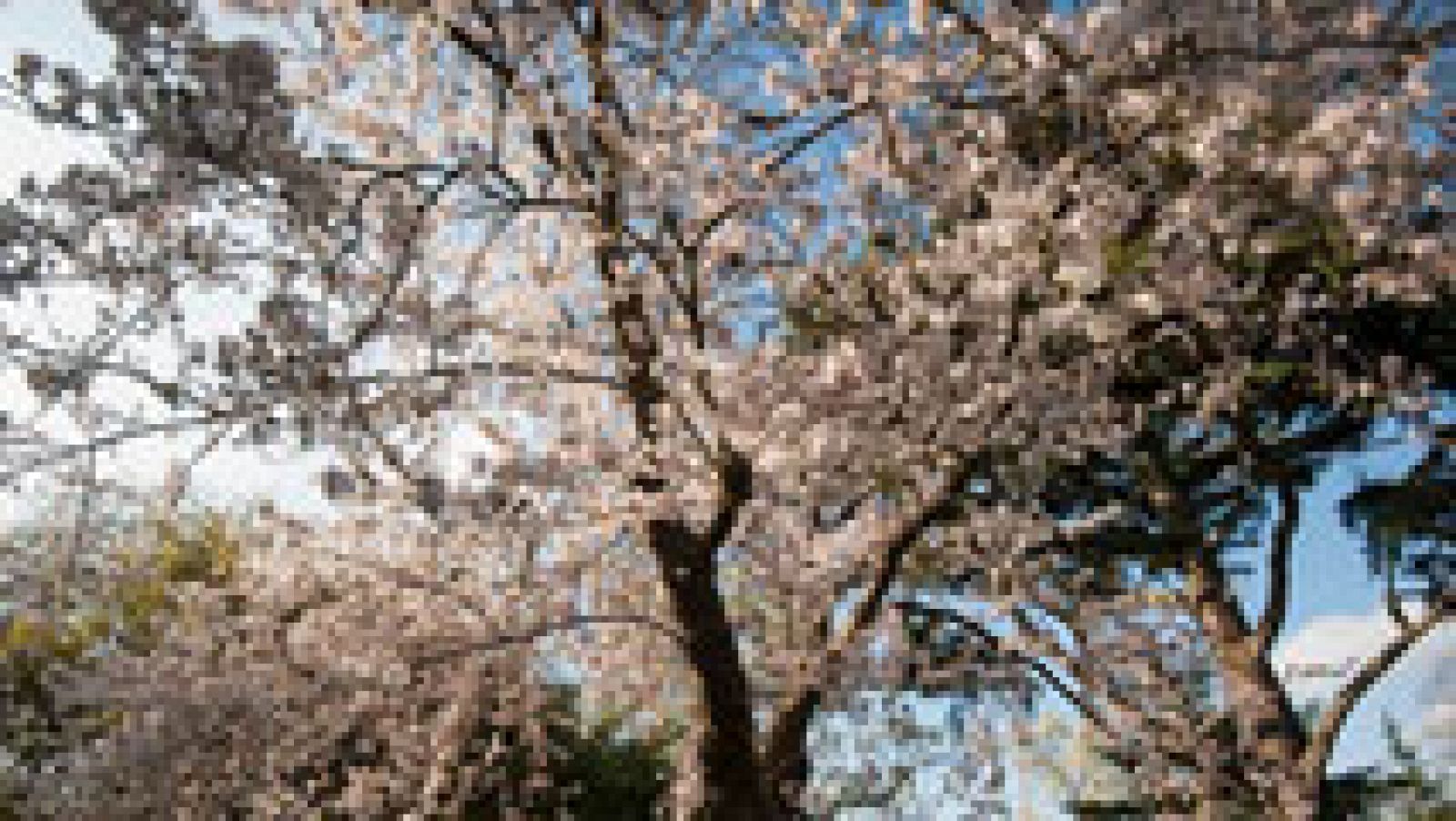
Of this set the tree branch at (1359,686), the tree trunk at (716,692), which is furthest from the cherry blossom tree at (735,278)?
the tree branch at (1359,686)

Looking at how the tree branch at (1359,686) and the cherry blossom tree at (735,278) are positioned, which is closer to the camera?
the cherry blossom tree at (735,278)

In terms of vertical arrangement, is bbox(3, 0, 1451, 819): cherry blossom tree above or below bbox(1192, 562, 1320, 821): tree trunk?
above

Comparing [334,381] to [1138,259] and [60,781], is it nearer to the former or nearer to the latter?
[60,781]

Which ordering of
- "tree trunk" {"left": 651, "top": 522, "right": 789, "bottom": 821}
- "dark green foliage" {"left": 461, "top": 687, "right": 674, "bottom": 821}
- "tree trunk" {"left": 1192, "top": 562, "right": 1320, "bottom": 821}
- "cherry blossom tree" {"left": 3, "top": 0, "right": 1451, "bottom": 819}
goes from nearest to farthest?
1. "cherry blossom tree" {"left": 3, "top": 0, "right": 1451, "bottom": 819}
2. "tree trunk" {"left": 651, "top": 522, "right": 789, "bottom": 821}
3. "tree trunk" {"left": 1192, "top": 562, "right": 1320, "bottom": 821}
4. "dark green foliage" {"left": 461, "top": 687, "right": 674, "bottom": 821}

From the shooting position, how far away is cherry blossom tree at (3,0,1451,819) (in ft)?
14.9

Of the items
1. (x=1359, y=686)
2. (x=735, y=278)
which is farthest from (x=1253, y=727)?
(x=735, y=278)

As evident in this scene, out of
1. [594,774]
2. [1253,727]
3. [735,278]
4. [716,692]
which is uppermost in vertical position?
[735,278]

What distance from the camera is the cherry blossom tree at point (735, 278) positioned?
14.9ft

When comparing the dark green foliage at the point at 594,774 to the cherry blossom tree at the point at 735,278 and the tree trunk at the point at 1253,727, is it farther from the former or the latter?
the tree trunk at the point at 1253,727

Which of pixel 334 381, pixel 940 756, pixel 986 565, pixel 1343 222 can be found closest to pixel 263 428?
pixel 334 381

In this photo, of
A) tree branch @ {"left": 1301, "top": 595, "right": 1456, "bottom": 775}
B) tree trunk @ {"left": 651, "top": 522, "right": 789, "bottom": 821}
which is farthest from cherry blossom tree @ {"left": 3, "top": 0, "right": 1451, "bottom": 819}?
tree branch @ {"left": 1301, "top": 595, "right": 1456, "bottom": 775}

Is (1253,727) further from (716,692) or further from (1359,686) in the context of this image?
(716,692)

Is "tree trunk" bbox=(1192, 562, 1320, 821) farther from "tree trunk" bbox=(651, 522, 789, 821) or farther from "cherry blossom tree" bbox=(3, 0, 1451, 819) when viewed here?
"tree trunk" bbox=(651, 522, 789, 821)

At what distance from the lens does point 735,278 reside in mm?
8664
